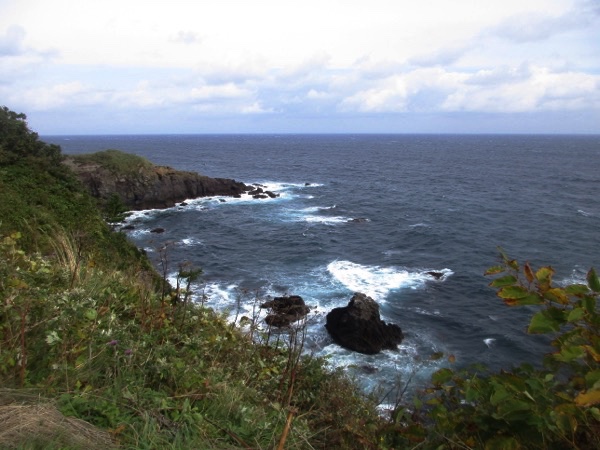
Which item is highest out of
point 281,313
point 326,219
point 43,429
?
point 43,429

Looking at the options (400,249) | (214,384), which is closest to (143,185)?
(400,249)

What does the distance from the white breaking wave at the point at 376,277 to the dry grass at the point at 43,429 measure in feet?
76.8

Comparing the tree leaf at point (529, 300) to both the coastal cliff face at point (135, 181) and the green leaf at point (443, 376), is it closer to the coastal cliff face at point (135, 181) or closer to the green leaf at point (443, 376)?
the green leaf at point (443, 376)

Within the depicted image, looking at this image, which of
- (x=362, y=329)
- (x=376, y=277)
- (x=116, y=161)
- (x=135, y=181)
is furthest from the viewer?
(x=116, y=161)

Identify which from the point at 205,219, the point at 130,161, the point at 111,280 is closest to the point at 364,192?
the point at 205,219

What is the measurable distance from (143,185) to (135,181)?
0.96 meters

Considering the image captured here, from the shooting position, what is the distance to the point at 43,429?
9.45 ft

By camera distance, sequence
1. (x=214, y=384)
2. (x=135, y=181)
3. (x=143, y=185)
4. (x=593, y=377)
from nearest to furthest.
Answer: (x=593, y=377) < (x=214, y=384) < (x=135, y=181) < (x=143, y=185)

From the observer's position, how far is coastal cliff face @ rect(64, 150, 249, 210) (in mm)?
50750

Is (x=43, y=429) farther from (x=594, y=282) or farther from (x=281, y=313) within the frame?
(x=281, y=313)

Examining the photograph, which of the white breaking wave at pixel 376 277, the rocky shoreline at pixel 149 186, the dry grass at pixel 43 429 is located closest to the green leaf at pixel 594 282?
the dry grass at pixel 43 429

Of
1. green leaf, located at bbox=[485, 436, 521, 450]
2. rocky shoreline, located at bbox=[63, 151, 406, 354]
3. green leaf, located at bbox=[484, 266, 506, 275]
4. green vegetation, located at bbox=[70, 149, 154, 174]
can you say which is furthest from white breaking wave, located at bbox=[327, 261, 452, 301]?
green vegetation, located at bbox=[70, 149, 154, 174]

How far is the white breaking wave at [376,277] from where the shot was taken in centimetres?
2716

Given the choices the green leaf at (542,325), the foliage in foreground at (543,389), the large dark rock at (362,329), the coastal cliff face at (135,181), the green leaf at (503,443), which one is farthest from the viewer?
the coastal cliff face at (135,181)
